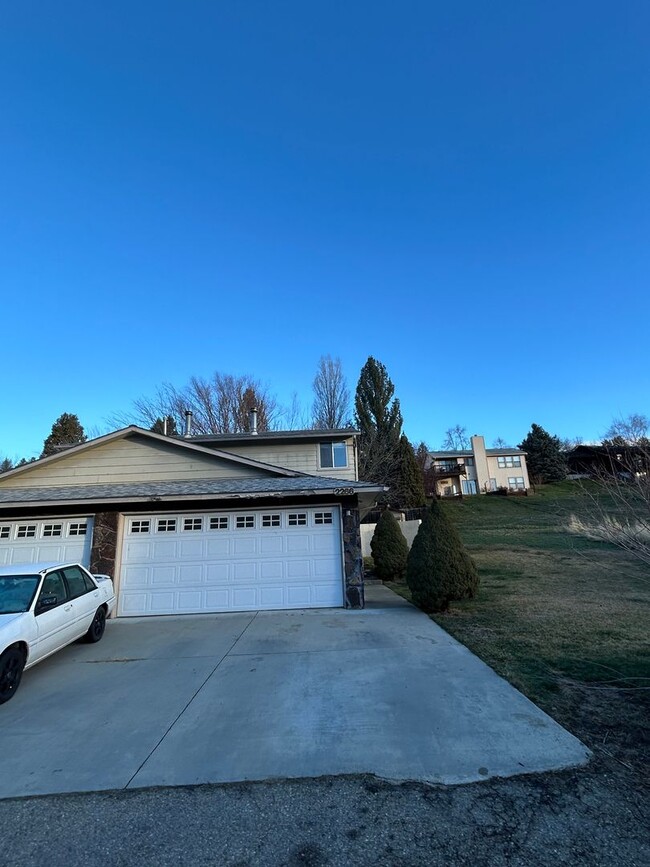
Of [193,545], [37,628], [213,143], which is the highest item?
[213,143]

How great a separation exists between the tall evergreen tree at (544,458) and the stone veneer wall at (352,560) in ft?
134

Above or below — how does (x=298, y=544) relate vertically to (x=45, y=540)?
below

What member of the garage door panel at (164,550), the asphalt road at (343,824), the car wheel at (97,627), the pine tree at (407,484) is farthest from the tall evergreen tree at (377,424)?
the asphalt road at (343,824)

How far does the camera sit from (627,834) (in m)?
2.59

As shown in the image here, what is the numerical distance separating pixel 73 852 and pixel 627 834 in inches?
133

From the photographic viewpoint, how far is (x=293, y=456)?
17.7 meters

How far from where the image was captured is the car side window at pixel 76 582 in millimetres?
6777

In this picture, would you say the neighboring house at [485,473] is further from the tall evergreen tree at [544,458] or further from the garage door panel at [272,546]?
the garage door panel at [272,546]

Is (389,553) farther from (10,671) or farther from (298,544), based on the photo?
(10,671)

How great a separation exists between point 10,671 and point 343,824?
4.55m

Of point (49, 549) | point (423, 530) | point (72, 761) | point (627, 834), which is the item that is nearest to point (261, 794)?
point (72, 761)

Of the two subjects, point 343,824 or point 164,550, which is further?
point 164,550

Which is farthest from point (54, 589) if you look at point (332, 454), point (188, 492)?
point (332, 454)

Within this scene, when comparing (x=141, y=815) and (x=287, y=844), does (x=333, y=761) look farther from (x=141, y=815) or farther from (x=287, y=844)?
(x=141, y=815)
